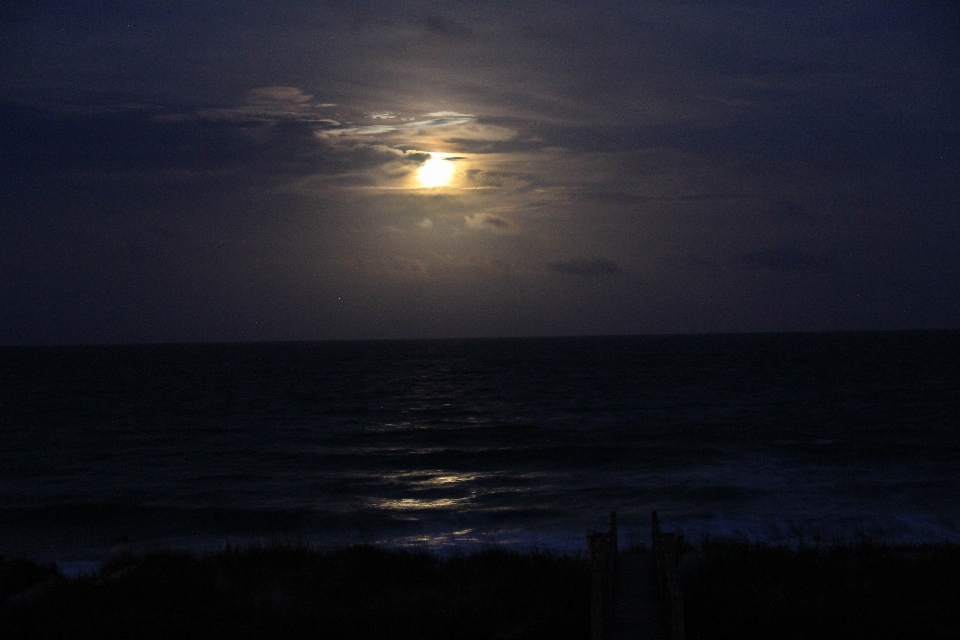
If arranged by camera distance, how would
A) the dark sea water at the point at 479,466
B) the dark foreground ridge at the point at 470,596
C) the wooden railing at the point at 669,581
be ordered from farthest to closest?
1. the dark sea water at the point at 479,466
2. the dark foreground ridge at the point at 470,596
3. the wooden railing at the point at 669,581

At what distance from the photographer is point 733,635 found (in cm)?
1052

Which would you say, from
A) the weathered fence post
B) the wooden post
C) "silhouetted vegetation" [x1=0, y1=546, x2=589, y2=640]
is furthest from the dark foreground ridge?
the wooden post

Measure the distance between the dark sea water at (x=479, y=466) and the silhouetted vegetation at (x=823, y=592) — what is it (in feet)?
14.9

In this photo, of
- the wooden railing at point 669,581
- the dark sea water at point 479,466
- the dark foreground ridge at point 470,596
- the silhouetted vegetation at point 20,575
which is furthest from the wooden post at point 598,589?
the silhouetted vegetation at point 20,575

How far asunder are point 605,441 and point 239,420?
24.5 meters

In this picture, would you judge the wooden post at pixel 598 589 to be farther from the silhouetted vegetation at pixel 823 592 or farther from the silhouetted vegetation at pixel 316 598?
the silhouetted vegetation at pixel 823 592

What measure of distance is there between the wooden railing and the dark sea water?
7.39m

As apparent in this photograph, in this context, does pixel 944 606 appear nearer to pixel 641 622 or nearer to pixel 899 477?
pixel 641 622

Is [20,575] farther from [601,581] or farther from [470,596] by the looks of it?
[601,581]

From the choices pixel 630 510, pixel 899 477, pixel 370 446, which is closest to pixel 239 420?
pixel 370 446

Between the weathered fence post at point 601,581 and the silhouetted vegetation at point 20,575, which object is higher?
the weathered fence post at point 601,581

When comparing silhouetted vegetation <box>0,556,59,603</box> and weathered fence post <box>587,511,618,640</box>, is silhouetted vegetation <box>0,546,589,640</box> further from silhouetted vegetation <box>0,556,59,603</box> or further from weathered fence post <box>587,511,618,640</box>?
silhouetted vegetation <box>0,556,59,603</box>

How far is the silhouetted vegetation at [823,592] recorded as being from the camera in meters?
10.7

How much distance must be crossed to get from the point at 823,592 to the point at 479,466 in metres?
21.2
